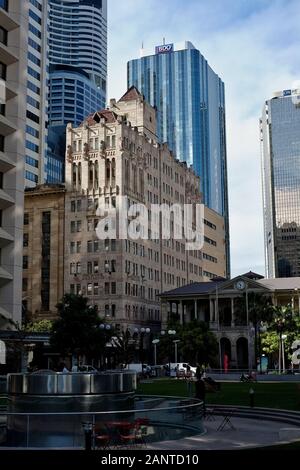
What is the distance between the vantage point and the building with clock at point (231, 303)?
103 meters

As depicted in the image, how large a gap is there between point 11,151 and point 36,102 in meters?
77.8

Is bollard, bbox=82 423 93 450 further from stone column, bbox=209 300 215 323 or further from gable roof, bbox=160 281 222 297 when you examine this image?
stone column, bbox=209 300 215 323

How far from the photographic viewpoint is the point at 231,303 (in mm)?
109250

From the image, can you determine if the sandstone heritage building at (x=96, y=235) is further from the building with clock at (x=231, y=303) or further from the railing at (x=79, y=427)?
the railing at (x=79, y=427)

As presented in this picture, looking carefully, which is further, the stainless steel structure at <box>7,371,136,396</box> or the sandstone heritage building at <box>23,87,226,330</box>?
the sandstone heritage building at <box>23,87,226,330</box>

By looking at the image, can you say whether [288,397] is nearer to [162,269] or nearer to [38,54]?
[162,269]

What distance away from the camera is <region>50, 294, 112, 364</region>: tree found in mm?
64375

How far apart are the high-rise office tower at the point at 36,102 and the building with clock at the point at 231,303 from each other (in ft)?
118

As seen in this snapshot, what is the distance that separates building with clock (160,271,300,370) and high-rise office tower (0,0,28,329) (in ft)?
172

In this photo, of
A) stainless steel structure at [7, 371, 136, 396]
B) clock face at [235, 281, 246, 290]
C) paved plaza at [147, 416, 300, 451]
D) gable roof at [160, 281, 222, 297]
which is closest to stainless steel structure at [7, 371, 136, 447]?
stainless steel structure at [7, 371, 136, 396]

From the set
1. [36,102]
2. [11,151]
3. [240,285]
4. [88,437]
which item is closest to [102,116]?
→ [36,102]

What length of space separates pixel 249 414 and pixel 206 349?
57.2 m
